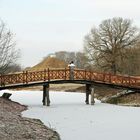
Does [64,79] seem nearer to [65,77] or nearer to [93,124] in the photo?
[65,77]

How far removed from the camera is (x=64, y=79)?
1526 inches

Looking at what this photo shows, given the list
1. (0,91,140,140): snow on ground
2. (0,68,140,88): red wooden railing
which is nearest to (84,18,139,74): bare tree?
(0,68,140,88): red wooden railing

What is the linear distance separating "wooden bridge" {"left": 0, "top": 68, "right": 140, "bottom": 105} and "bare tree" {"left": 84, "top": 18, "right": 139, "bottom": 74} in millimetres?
21041

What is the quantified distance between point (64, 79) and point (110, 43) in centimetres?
2633

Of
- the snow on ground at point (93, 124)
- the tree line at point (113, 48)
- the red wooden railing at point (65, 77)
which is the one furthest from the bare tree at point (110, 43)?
the snow on ground at point (93, 124)

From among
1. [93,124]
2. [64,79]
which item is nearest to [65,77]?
[64,79]

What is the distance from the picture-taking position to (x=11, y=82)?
37.8 meters

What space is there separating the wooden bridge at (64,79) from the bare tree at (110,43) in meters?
21.0

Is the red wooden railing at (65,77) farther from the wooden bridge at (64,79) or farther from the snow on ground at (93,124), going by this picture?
the snow on ground at (93,124)

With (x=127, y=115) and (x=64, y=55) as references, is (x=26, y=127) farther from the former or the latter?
(x=64, y=55)

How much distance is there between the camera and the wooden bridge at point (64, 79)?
37.7 metres

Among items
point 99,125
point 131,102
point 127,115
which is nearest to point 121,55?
point 131,102

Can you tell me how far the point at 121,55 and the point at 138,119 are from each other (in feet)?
117

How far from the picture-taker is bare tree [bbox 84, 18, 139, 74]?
6278cm
